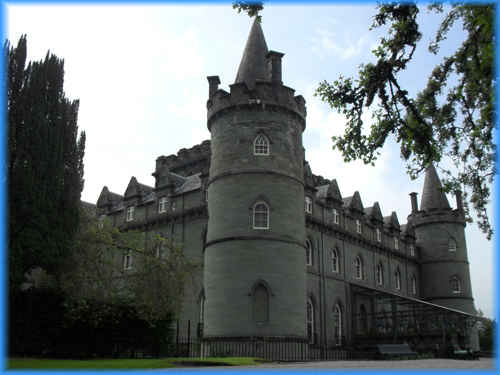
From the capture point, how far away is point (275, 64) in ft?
98.6

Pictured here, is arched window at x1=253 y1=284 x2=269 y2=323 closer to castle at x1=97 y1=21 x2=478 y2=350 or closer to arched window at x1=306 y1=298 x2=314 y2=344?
castle at x1=97 y1=21 x2=478 y2=350

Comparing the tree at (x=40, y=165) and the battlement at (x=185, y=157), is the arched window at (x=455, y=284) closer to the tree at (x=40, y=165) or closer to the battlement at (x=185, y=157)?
the battlement at (x=185, y=157)

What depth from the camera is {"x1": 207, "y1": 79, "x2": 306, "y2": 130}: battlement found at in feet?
94.9

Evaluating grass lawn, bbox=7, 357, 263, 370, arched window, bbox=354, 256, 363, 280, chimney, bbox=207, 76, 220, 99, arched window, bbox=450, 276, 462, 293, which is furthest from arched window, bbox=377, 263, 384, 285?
grass lawn, bbox=7, 357, 263, 370

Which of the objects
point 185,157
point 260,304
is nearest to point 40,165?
point 260,304

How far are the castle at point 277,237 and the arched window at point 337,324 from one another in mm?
69

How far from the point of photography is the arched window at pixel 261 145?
28.4 meters

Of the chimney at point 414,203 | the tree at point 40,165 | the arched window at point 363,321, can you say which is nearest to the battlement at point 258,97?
the tree at point 40,165

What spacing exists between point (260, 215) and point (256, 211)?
29cm

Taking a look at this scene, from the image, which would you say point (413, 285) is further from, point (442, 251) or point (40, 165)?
point (40, 165)

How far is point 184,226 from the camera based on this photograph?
1358 inches

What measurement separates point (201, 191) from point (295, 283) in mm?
9774

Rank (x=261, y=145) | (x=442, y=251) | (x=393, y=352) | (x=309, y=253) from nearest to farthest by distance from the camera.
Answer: (x=393, y=352) < (x=261, y=145) < (x=309, y=253) < (x=442, y=251)

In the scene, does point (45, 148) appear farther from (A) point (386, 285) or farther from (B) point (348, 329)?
(A) point (386, 285)
